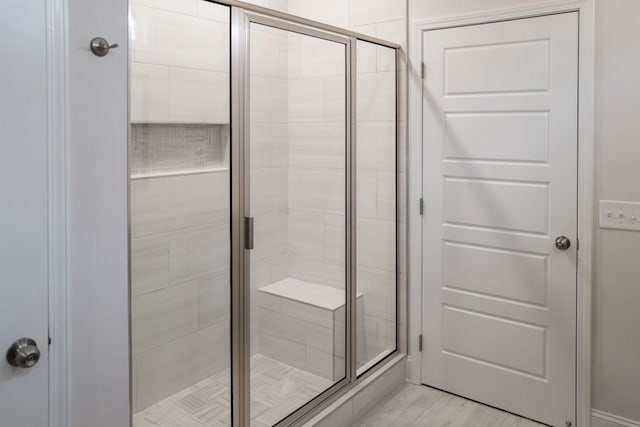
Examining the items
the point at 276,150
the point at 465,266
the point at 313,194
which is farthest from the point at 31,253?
the point at 465,266

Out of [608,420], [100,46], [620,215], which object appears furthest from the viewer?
[608,420]

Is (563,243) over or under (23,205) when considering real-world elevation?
under

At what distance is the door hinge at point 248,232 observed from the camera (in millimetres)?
2002

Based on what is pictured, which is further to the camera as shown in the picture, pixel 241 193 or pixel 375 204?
pixel 375 204

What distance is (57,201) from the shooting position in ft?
4.44

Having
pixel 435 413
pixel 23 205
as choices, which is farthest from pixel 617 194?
pixel 23 205

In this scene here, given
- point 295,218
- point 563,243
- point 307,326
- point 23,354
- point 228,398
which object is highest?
point 295,218

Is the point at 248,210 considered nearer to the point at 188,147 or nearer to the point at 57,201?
the point at 188,147

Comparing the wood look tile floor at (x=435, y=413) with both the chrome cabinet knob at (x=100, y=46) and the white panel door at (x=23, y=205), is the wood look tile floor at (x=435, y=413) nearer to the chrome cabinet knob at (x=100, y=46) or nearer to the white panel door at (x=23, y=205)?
the white panel door at (x=23, y=205)

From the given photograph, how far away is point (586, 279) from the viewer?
8.18ft

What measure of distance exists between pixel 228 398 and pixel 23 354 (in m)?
0.92

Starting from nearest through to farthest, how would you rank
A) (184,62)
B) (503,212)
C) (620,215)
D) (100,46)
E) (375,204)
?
(100,46) → (184,62) → (620,215) → (503,212) → (375,204)

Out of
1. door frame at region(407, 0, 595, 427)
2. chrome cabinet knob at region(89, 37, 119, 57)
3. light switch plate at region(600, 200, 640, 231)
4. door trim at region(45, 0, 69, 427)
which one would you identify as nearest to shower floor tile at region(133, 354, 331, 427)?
door trim at region(45, 0, 69, 427)

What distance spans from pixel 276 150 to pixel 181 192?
54cm
